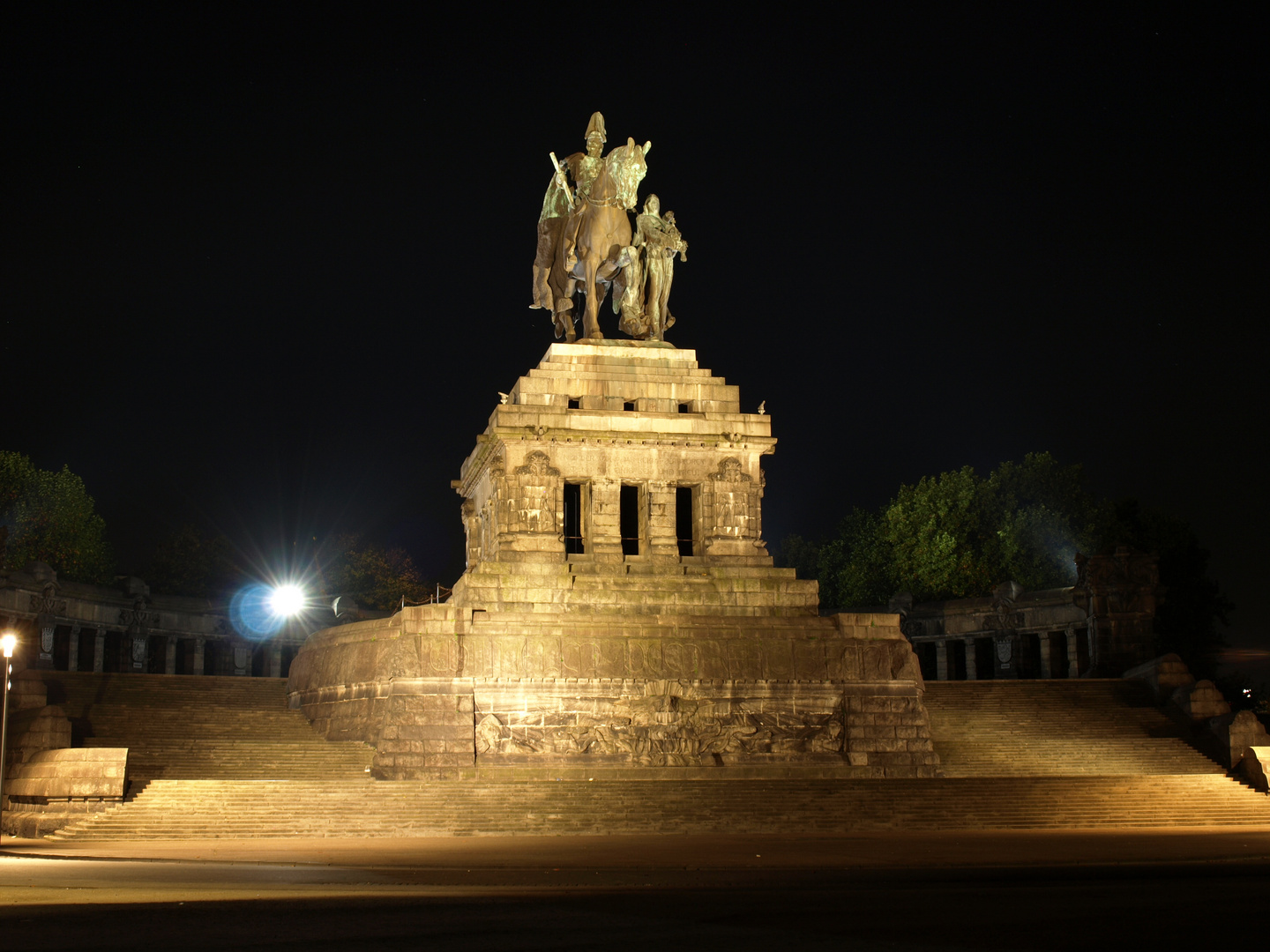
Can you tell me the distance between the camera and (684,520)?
46.0 meters

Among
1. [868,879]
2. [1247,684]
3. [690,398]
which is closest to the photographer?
[868,879]

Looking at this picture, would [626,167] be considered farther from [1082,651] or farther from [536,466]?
[1082,651]

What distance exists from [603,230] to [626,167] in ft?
6.89

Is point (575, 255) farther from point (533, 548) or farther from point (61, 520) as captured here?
point (61, 520)

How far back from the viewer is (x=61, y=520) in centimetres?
6638

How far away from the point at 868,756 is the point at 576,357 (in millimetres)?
14907

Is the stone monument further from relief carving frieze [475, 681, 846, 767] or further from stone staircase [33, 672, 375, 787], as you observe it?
stone staircase [33, 672, 375, 787]

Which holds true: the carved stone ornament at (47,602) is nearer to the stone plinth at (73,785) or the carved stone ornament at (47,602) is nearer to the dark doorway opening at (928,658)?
the stone plinth at (73,785)

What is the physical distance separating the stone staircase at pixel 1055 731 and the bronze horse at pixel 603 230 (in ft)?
52.1

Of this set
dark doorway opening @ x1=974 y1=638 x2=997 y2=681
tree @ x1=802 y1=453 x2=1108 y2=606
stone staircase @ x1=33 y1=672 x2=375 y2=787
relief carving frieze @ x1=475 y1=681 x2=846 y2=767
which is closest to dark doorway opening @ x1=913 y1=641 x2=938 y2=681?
dark doorway opening @ x1=974 y1=638 x2=997 y2=681

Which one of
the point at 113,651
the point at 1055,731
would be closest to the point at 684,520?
the point at 1055,731

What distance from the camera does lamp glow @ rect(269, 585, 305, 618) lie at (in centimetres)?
5900

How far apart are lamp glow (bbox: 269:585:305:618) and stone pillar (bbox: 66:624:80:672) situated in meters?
8.51

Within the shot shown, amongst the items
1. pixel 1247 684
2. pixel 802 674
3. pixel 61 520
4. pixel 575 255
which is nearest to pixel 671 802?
pixel 802 674
